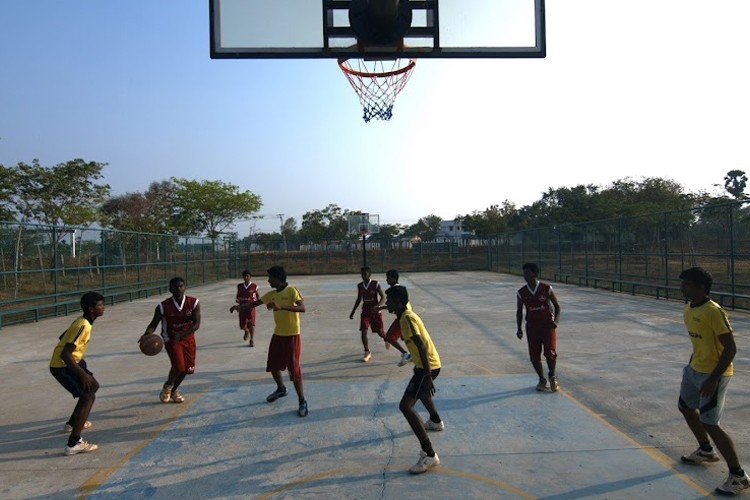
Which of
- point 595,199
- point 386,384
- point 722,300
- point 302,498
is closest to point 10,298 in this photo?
point 386,384

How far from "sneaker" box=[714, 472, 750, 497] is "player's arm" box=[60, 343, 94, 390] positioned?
5.42m

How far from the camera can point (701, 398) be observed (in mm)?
4098

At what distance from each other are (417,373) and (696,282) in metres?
2.39

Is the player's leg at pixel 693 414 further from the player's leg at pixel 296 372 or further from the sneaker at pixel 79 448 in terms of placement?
the sneaker at pixel 79 448

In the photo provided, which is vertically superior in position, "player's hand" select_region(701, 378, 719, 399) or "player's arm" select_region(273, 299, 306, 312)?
"player's arm" select_region(273, 299, 306, 312)

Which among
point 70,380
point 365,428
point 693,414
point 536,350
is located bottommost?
point 365,428

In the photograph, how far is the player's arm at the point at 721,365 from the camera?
397 centimetres

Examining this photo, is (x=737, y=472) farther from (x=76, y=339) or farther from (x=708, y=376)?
(x=76, y=339)

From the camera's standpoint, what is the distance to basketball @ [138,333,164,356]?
6082 mm

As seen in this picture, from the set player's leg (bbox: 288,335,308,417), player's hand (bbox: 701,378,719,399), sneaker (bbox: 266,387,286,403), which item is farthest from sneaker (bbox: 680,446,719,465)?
sneaker (bbox: 266,387,286,403)

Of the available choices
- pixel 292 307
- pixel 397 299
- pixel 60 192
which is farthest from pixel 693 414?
pixel 60 192

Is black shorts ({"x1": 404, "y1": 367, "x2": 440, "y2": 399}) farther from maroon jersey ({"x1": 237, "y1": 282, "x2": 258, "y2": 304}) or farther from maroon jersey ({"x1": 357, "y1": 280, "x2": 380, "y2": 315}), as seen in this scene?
maroon jersey ({"x1": 237, "y1": 282, "x2": 258, "y2": 304})

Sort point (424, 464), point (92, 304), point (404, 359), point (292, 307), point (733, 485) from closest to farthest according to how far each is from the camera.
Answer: point (733, 485)
point (424, 464)
point (92, 304)
point (292, 307)
point (404, 359)

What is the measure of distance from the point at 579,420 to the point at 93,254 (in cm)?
1767
